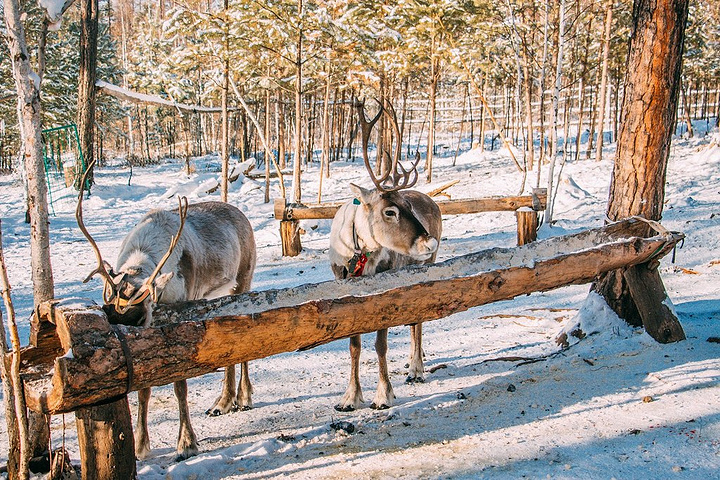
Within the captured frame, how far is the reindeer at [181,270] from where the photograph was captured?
3.03 metres

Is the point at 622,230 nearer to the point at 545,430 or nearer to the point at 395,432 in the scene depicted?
the point at 545,430

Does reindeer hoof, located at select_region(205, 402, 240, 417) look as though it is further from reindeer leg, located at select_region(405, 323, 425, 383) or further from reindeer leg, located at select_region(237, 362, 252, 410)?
reindeer leg, located at select_region(405, 323, 425, 383)

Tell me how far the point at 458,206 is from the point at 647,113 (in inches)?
256

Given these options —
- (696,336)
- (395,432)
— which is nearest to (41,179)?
(395,432)

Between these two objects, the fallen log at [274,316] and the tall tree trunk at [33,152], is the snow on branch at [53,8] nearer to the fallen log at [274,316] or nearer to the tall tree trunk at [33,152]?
the tall tree trunk at [33,152]

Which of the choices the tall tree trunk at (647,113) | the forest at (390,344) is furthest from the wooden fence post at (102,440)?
the tall tree trunk at (647,113)

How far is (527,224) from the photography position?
10.4 metres

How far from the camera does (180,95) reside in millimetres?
21625

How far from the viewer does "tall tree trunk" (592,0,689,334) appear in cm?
431

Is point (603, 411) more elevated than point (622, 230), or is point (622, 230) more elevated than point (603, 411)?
point (622, 230)

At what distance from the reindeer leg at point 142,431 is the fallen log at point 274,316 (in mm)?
736

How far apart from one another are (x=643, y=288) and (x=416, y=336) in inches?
75.2

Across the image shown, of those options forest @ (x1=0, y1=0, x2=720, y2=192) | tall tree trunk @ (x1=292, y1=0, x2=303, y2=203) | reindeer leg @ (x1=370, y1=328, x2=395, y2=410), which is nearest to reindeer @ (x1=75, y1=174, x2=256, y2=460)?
reindeer leg @ (x1=370, y1=328, x2=395, y2=410)

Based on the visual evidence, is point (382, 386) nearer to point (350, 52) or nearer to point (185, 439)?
point (185, 439)
